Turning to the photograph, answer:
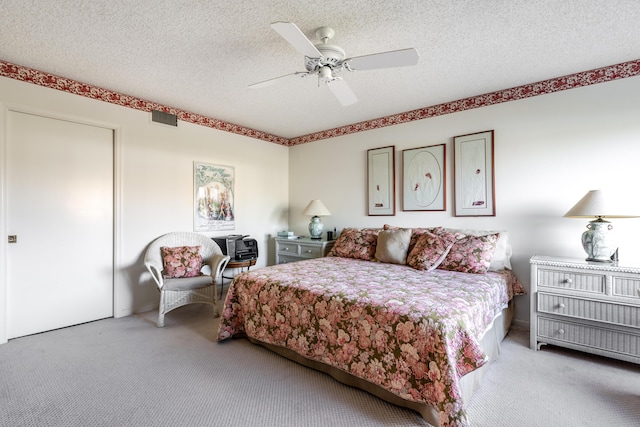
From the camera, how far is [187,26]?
219 centimetres

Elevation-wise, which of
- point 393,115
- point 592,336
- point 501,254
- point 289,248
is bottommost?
point 592,336

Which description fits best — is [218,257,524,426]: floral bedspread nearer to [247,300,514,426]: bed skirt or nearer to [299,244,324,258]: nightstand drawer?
[247,300,514,426]: bed skirt

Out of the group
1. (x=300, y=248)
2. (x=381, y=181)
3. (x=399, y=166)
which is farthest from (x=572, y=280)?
(x=300, y=248)

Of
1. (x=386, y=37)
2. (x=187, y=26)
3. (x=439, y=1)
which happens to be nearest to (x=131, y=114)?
(x=187, y=26)

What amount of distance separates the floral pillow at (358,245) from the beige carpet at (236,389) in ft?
5.06

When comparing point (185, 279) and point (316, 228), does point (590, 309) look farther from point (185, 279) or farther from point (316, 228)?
point (185, 279)

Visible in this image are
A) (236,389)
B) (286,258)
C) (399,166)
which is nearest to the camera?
(236,389)

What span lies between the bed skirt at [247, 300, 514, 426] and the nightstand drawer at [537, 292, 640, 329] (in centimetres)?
36

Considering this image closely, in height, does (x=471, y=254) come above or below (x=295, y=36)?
below

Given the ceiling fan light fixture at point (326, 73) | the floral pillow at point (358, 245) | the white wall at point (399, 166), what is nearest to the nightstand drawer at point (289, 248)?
the white wall at point (399, 166)

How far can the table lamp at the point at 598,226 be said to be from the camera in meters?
2.44

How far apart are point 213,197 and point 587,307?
4289 millimetres

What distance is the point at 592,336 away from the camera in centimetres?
239

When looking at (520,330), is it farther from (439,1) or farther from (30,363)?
(30,363)
